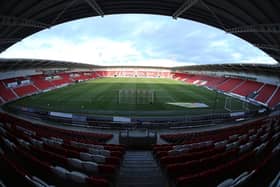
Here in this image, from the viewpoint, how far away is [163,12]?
13.2 metres

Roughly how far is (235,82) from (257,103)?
12974 mm

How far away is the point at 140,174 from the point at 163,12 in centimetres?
1215

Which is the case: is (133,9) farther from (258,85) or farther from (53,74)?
(53,74)

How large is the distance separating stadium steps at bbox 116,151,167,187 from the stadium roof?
30.4 ft

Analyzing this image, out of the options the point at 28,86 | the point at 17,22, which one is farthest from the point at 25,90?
the point at 17,22

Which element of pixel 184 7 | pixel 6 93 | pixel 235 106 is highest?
pixel 184 7

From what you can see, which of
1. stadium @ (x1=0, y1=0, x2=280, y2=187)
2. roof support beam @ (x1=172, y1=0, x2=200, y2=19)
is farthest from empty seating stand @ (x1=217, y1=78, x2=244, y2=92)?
roof support beam @ (x1=172, y1=0, x2=200, y2=19)

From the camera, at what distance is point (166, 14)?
44.1 ft

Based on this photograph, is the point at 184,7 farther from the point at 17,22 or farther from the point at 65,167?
the point at 65,167

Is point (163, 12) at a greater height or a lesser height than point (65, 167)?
greater

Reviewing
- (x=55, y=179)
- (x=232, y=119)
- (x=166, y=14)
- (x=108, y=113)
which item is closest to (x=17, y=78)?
(x=108, y=113)

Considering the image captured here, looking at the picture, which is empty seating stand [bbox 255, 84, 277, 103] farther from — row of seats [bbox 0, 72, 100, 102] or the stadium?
row of seats [bbox 0, 72, 100, 102]

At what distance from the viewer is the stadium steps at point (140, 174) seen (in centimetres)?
495

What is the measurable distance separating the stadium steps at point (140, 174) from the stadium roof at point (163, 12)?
9.27 m
